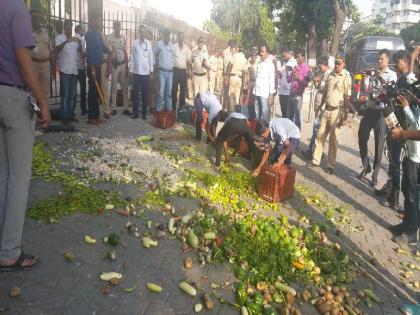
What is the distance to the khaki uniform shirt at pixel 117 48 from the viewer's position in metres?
10.7

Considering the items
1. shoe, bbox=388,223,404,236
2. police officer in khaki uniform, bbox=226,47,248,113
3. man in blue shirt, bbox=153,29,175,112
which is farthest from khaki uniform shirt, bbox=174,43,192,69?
shoe, bbox=388,223,404,236

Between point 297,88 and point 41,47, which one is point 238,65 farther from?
point 41,47

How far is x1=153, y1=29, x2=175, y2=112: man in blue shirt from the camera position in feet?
34.3

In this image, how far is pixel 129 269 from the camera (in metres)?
3.90

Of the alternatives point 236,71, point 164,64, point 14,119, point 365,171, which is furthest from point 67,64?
point 365,171

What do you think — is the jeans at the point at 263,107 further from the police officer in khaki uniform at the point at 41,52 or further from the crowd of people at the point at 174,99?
the police officer in khaki uniform at the point at 41,52

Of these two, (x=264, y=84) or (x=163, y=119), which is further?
(x=163, y=119)

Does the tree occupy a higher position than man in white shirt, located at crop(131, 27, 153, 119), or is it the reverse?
the tree

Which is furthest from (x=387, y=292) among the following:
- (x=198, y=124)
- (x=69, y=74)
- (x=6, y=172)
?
(x=69, y=74)

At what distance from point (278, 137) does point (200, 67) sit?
20.5ft

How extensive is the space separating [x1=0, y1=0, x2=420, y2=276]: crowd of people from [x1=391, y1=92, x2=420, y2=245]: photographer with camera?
0.01m

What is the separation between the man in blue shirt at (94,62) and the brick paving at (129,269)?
427 centimetres

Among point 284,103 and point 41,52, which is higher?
point 41,52

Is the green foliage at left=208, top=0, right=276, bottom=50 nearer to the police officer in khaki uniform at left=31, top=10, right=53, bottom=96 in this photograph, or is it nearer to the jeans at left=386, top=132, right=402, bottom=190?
the police officer in khaki uniform at left=31, top=10, right=53, bottom=96
